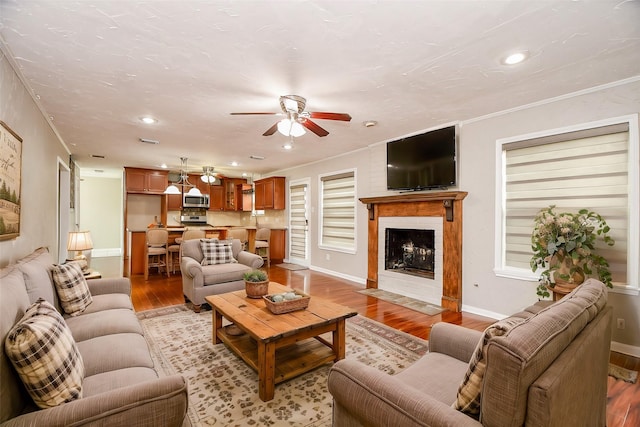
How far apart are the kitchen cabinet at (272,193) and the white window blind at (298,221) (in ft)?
0.94

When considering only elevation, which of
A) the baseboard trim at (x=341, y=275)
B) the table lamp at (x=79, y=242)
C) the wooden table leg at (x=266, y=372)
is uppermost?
the table lamp at (x=79, y=242)

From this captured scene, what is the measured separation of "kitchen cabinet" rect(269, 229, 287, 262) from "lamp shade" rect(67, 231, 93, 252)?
4.22m

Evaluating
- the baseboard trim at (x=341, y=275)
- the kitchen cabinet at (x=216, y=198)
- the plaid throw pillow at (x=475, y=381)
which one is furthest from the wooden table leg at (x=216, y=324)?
the kitchen cabinet at (x=216, y=198)

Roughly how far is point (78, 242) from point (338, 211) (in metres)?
4.28

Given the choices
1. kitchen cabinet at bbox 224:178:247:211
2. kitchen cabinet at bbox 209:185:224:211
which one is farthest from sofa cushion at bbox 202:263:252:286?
kitchen cabinet at bbox 224:178:247:211

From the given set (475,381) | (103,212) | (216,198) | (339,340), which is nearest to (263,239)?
(216,198)

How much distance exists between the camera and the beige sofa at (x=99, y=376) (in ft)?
3.37

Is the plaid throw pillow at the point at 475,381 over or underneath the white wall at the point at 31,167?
underneath

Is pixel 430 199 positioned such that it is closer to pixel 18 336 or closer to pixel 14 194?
pixel 18 336

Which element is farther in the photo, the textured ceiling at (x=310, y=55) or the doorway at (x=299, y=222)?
the doorway at (x=299, y=222)

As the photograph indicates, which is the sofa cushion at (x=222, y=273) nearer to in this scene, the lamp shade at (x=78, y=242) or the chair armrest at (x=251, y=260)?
the chair armrest at (x=251, y=260)

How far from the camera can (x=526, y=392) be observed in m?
0.87

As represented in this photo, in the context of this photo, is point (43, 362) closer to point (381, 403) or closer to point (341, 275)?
point (381, 403)

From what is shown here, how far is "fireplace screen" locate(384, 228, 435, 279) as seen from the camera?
446cm
